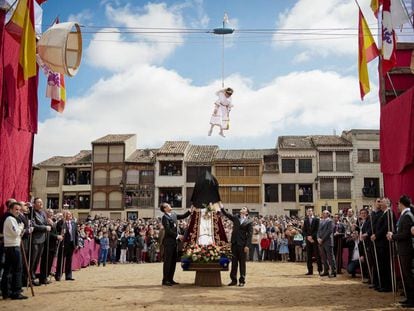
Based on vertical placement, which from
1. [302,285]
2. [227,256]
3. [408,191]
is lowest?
[302,285]

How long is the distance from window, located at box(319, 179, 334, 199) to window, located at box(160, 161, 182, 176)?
14594 mm

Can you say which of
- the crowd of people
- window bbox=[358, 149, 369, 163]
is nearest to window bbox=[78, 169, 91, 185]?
the crowd of people

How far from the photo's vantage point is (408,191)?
10.7 meters

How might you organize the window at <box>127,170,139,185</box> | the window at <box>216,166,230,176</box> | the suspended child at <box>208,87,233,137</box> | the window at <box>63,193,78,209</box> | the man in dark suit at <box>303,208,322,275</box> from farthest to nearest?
the window at <box>63,193,78,209</box>
the window at <box>127,170,139,185</box>
the window at <box>216,166,230,176</box>
the suspended child at <box>208,87,233,137</box>
the man in dark suit at <box>303,208,322,275</box>

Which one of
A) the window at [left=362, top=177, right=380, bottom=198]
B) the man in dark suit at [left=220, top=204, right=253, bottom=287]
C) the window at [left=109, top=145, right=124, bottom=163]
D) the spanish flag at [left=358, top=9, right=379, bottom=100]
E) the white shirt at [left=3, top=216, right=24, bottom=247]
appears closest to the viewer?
the white shirt at [left=3, top=216, right=24, bottom=247]

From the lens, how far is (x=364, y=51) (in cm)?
1215

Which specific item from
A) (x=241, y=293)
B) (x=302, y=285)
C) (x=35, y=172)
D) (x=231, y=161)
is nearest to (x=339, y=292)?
(x=302, y=285)

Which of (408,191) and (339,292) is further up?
(408,191)

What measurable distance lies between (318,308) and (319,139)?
3941 centimetres

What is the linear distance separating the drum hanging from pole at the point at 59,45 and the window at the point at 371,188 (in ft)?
124

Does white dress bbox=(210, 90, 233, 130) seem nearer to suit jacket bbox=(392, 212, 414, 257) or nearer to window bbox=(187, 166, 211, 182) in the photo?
suit jacket bbox=(392, 212, 414, 257)

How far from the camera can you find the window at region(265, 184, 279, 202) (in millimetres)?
44688

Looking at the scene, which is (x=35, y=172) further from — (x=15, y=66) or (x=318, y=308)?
(x=318, y=308)

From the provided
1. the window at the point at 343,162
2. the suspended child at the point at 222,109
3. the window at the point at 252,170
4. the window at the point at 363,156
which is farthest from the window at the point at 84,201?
the suspended child at the point at 222,109
